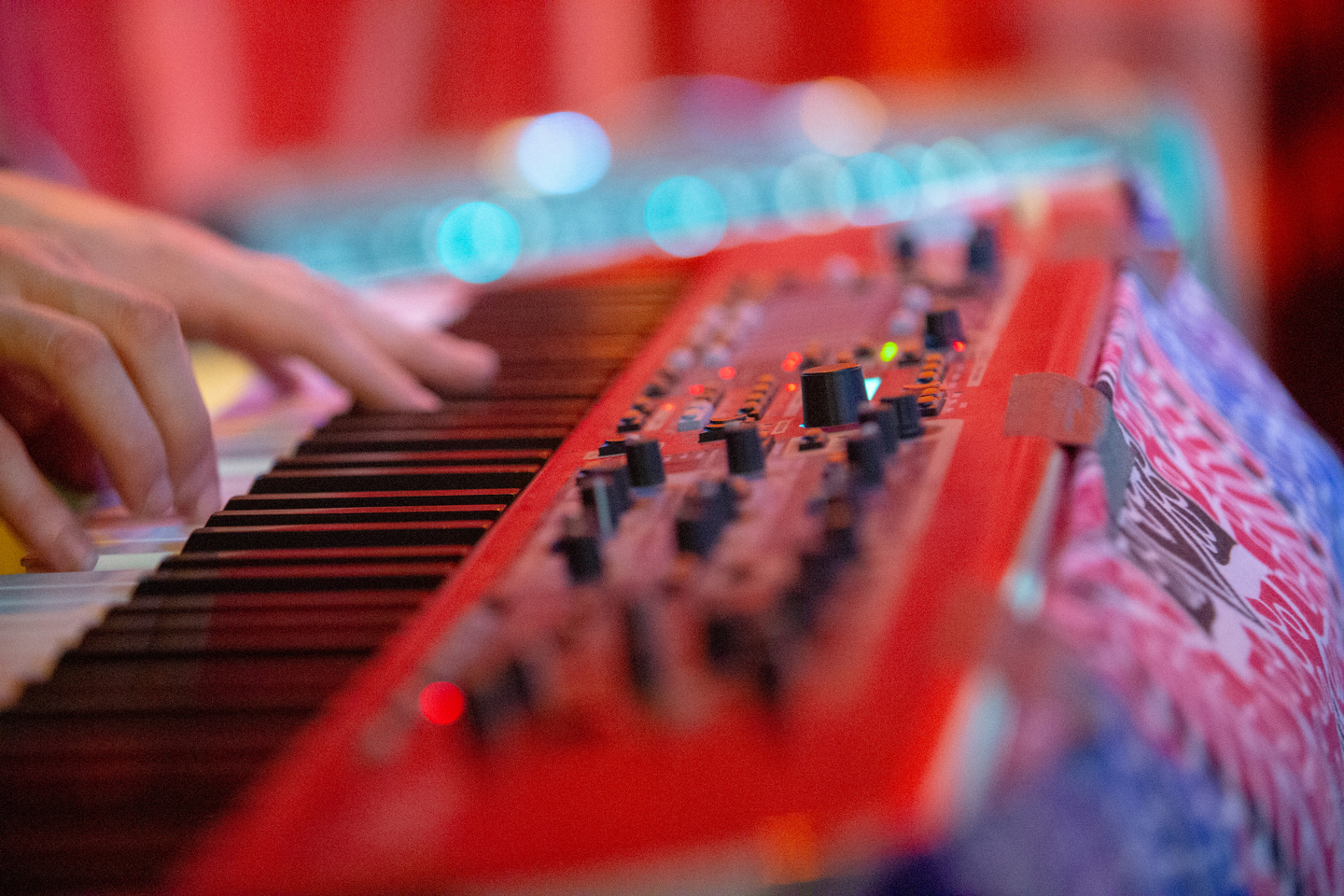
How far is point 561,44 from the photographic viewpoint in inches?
115

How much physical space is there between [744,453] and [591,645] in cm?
19

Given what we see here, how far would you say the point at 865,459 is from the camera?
562 mm

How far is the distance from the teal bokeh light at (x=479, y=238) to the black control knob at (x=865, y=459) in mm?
1728

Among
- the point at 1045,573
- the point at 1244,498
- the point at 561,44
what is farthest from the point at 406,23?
the point at 1045,573

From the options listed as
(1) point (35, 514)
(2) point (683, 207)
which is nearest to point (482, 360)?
(1) point (35, 514)

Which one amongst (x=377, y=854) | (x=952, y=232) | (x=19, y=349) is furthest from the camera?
(x=952, y=232)

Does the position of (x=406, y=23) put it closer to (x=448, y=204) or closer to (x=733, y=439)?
(x=448, y=204)

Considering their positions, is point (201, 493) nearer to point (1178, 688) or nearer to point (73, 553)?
point (73, 553)

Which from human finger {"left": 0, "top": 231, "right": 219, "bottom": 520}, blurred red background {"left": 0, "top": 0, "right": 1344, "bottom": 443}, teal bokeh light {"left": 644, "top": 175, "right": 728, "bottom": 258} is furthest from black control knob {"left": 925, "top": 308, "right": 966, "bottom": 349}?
blurred red background {"left": 0, "top": 0, "right": 1344, "bottom": 443}

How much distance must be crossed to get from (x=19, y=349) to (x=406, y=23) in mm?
2453

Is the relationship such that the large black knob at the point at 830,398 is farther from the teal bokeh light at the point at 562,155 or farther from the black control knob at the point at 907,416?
the teal bokeh light at the point at 562,155

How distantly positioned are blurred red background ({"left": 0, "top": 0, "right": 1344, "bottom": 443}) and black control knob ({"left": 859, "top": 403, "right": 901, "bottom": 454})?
6.28 feet

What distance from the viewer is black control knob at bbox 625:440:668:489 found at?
63 centimetres

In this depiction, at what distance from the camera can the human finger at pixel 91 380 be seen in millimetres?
723
